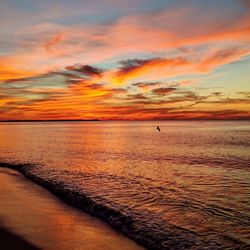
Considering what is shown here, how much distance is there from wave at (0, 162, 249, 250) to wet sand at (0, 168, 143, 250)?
0.41m

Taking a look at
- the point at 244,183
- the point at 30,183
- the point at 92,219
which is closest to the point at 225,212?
the point at 92,219

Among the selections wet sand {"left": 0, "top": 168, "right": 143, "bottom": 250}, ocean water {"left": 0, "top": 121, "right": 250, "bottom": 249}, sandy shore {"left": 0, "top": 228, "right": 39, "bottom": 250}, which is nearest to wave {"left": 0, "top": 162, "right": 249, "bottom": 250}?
ocean water {"left": 0, "top": 121, "right": 250, "bottom": 249}

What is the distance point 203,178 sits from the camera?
21.0 m

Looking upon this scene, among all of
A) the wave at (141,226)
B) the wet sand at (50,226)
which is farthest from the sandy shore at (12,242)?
the wave at (141,226)

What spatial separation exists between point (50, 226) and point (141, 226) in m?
2.96

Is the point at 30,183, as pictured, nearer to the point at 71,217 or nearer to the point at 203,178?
the point at 71,217

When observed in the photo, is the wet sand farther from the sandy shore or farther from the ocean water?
the ocean water

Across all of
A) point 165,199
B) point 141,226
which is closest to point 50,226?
point 141,226

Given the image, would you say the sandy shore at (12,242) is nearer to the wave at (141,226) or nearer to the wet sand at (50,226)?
the wet sand at (50,226)

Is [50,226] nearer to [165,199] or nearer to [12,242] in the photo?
[12,242]

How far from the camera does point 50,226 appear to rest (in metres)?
10.3

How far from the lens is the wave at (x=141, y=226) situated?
9516mm

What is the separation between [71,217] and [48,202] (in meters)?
2.54

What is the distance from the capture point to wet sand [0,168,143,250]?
346 inches
